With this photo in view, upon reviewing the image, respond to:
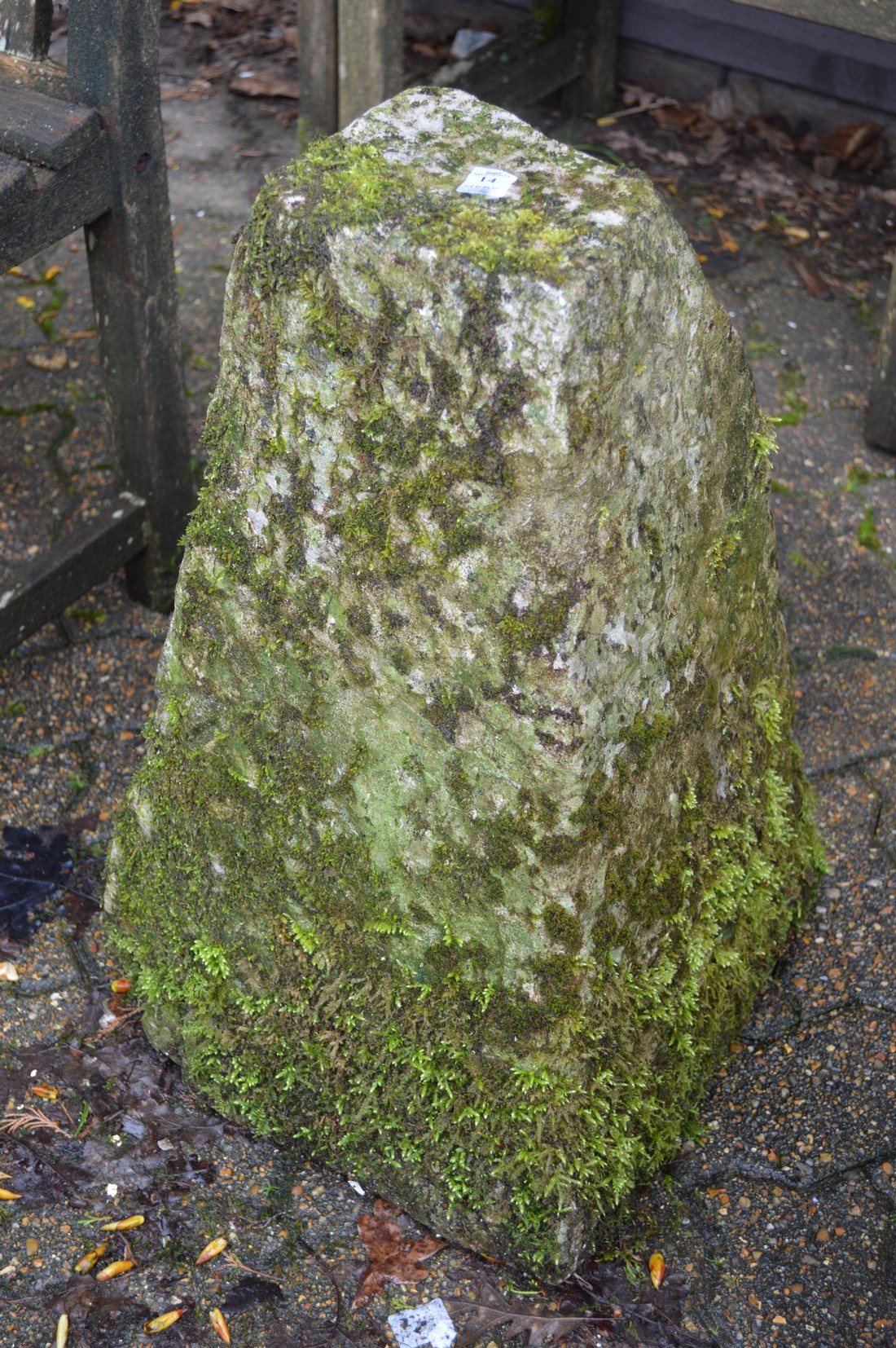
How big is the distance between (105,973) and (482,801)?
975mm

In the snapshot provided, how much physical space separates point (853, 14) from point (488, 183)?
2.11 meters

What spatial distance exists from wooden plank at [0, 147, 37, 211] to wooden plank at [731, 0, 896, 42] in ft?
6.56

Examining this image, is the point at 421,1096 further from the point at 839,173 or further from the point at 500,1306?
the point at 839,173

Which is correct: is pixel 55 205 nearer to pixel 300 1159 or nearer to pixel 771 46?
pixel 300 1159

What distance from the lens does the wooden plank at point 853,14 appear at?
122 inches

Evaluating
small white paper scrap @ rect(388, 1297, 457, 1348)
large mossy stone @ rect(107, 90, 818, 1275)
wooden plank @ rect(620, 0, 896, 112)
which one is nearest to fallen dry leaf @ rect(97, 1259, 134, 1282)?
large mossy stone @ rect(107, 90, 818, 1275)

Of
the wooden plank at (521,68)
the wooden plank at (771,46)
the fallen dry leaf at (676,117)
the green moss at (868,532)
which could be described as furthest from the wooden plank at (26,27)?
the fallen dry leaf at (676,117)

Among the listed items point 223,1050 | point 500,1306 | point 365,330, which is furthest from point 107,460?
point 500,1306

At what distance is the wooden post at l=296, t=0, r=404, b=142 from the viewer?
3.57 metres

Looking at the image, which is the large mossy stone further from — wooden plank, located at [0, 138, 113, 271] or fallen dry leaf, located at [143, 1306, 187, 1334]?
wooden plank, located at [0, 138, 113, 271]

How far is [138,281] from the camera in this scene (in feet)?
8.59

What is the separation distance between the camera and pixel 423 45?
524 centimetres

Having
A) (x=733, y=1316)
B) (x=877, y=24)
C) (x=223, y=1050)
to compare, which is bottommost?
(x=733, y=1316)

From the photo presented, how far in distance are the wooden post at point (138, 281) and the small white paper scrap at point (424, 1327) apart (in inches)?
69.0
